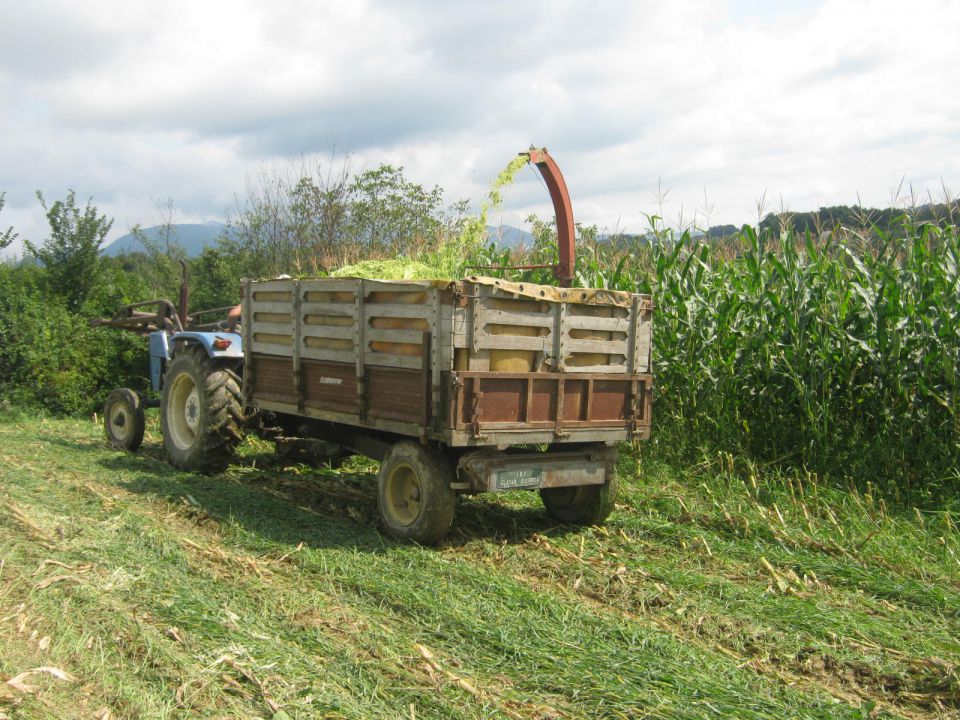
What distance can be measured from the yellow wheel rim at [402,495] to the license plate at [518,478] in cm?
62

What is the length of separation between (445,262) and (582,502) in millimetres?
4199

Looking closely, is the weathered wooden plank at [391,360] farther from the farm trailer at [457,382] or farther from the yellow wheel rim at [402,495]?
the yellow wheel rim at [402,495]

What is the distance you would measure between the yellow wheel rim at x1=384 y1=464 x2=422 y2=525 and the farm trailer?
0.03ft

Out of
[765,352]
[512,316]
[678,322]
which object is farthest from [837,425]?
[512,316]

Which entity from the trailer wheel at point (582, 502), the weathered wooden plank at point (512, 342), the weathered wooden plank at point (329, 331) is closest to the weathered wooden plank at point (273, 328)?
the weathered wooden plank at point (329, 331)

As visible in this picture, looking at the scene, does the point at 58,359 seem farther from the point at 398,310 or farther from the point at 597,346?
the point at 597,346

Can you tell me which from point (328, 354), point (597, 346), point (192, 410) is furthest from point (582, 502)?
point (192, 410)

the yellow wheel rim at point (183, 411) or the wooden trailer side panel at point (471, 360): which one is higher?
the wooden trailer side panel at point (471, 360)

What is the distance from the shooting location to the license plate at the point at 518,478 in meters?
5.90

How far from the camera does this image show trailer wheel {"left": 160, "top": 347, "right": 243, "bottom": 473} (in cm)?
805

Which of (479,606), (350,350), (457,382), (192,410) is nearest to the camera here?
(479,606)

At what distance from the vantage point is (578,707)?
3.51m

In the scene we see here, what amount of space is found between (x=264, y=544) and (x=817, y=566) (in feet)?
12.0

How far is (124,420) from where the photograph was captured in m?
9.69
